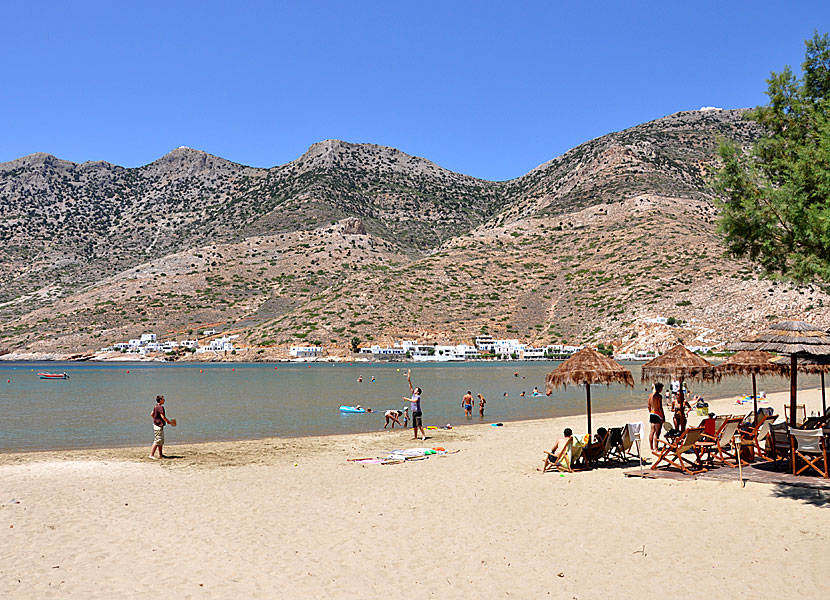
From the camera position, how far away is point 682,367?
50.8 ft

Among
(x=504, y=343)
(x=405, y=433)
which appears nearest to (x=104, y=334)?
(x=504, y=343)

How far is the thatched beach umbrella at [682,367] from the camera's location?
1547 centimetres

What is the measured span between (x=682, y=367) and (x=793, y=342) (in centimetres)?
417

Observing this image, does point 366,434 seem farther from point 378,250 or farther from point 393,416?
point 378,250

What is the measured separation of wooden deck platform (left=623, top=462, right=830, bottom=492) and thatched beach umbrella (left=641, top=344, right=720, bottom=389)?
13.4ft

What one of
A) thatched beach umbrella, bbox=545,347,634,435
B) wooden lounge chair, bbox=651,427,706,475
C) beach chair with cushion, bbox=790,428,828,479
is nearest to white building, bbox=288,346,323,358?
thatched beach umbrella, bbox=545,347,634,435

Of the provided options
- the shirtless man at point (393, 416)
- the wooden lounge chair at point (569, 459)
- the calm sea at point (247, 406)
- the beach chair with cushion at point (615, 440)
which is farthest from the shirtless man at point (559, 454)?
the shirtless man at point (393, 416)

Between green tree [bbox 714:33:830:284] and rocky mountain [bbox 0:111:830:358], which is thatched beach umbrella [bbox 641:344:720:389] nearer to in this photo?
green tree [bbox 714:33:830:284]

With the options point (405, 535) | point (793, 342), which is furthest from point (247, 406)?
point (793, 342)

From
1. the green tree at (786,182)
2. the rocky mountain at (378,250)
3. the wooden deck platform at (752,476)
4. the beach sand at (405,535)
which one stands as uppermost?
the rocky mountain at (378,250)

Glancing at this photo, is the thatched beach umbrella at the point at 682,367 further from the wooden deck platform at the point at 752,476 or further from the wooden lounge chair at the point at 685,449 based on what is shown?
the wooden deck platform at the point at 752,476

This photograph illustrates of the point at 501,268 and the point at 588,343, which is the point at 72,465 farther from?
the point at 501,268

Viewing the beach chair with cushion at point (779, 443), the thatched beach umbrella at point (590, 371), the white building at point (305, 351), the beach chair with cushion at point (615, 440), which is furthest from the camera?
the white building at point (305, 351)

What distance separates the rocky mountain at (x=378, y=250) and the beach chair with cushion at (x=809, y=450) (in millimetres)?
54780
